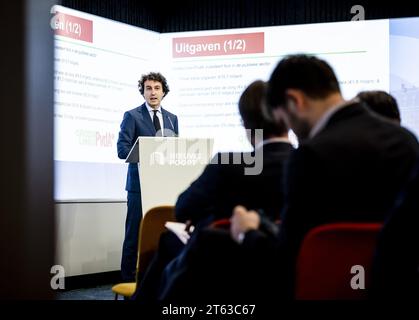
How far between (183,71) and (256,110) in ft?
13.1

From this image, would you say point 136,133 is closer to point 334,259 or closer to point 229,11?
point 229,11

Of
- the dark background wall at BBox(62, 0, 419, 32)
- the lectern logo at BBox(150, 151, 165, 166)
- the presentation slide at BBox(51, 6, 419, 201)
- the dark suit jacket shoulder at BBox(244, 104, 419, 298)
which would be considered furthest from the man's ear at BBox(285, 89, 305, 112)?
the dark background wall at BBox(62, 0, 419, 32)

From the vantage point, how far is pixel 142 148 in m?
3.78

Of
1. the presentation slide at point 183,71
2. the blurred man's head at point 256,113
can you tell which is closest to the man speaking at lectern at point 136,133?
the presentation slide at point 183,71

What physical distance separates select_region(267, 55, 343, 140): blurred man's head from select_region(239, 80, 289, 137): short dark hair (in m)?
0.44

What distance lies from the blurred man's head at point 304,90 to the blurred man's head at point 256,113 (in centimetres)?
44

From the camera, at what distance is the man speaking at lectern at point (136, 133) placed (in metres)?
4.54

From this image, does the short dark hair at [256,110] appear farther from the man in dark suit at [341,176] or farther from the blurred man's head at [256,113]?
the man in dark suit at [341,176]

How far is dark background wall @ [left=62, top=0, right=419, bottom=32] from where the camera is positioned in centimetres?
554

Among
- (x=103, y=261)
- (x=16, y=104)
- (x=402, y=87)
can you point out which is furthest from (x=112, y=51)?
(x=16, y=104)

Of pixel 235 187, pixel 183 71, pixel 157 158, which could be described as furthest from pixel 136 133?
pixel 235 187

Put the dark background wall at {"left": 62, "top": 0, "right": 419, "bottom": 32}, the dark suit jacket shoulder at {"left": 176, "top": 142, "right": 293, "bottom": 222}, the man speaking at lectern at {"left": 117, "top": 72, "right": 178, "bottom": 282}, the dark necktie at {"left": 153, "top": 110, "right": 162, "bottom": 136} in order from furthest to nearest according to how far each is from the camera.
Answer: the dark background wall at {"left": 62, "top": 0, "right": 419, "bottom": 32} < the dark necktie at {"left": 153, "top": 110, "right": 162, "bottom": 136} < the man speaking at lectern at {"left": 117, "top": 72, "right": 178, "bottom": 282} < the dark suit jacket shoulder at {"left": 176, "top": 142, "right": 293, "bottom": 222}

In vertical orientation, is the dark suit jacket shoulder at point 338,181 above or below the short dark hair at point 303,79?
below

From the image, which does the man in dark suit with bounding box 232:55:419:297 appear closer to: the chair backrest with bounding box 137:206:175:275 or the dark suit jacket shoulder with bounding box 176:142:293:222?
the dark suit jacket shoulder with bounding box 176:142:293:222
